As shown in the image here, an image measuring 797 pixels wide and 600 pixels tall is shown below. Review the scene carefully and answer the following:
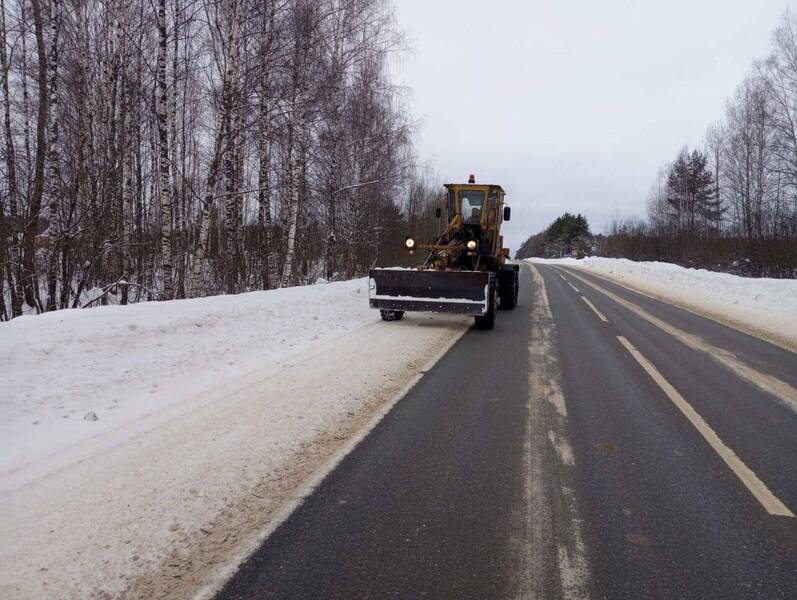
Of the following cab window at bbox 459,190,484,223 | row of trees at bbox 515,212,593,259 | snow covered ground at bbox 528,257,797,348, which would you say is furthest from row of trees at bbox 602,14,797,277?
row of trees at bbox 515,212,593,259

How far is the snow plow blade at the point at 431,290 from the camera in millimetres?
9586

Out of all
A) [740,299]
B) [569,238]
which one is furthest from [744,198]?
[569,238]

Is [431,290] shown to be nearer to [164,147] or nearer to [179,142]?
[164,147]

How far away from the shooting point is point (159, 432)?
13.7 feet

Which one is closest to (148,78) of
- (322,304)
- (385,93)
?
(385,93)

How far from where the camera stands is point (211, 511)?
2.98m

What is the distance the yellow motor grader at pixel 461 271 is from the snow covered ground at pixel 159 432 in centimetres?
177

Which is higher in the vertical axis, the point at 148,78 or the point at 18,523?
the point at 148,78

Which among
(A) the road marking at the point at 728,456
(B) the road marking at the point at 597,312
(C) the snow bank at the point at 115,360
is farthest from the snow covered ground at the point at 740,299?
(C) the snow bank at the point at 115,360

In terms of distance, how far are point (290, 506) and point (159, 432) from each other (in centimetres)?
173

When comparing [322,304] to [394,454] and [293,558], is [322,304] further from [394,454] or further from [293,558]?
[293,558]

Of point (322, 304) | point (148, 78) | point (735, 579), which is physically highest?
point (148, 78)

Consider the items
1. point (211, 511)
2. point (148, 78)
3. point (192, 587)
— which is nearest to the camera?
point (192, 587)

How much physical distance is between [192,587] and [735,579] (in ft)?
8.73
